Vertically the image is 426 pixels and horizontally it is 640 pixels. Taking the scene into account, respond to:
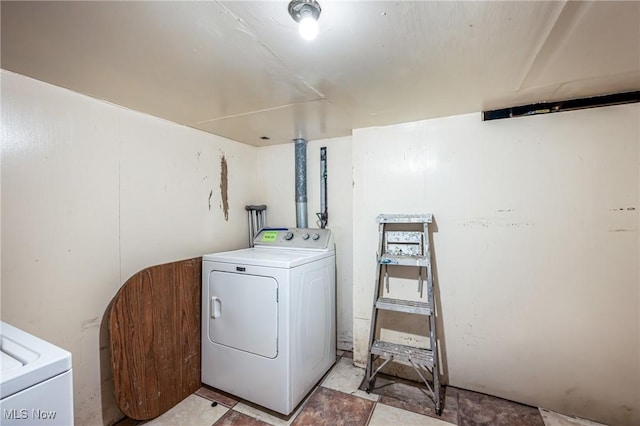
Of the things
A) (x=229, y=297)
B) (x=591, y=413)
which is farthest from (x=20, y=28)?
(x=591, y=413)

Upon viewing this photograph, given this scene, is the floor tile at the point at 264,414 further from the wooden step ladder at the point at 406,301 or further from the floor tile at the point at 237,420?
the wooden step ladder at the point at 406,301

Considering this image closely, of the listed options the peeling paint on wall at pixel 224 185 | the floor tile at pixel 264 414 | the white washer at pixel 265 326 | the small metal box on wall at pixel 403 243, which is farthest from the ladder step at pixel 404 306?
the peeling paint on wall at pixel 224 185

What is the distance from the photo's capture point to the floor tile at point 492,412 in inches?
68.9

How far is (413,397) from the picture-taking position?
1.99 meters

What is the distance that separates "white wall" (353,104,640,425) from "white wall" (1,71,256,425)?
5.85ft

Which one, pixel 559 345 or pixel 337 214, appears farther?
pixel 337 214

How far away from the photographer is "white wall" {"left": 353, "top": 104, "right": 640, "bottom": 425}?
171 cm

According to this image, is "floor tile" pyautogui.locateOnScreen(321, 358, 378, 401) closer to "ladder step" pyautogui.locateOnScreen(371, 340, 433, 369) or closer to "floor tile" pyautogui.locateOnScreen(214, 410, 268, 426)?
"ladder step" pyautogui.locateOnScreen(371, 340, 433, 369)

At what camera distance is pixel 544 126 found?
1.85 metres

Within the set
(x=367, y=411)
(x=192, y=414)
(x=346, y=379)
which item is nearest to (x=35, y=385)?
(x=192, y=414)

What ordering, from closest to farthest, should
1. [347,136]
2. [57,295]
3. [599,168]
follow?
[57,295] → [599,168] → [347,136]

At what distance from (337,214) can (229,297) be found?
125 centimetres

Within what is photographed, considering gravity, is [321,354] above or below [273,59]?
below

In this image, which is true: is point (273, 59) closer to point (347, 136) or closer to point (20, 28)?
point (20, 28)
